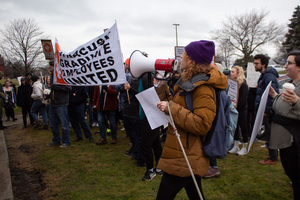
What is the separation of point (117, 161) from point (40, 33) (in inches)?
1215

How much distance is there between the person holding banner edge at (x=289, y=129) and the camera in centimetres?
231

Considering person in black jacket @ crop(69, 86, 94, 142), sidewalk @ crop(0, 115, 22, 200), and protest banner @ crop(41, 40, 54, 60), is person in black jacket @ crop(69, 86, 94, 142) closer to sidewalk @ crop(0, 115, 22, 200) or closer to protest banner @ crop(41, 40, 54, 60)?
sidewalk @ crop(0, 115, 22, 200)

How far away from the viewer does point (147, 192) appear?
333 centimetres

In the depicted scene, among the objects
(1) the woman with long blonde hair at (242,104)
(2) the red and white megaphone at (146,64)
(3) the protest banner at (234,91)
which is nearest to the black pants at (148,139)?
(2) the red and white megaphone at (146,64)

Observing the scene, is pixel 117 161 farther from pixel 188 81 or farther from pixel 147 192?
pixel 188 81

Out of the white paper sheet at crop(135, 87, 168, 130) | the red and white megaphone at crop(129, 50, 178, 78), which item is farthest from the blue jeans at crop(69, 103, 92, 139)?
the white paper sheet at crop(135, 87, 168, 130)

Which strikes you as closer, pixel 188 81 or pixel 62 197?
pixel 188 81

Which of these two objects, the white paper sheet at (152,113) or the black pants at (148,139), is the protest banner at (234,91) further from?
the white paper sheet at (152,113)

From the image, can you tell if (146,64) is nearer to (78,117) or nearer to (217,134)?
(217,134)

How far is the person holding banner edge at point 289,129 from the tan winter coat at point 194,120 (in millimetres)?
975

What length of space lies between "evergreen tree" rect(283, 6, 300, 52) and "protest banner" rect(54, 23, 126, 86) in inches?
1524

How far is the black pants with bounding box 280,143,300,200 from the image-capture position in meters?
2.36

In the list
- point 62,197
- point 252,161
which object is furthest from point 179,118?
point 252,161

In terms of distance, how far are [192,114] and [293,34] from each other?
141 ft
